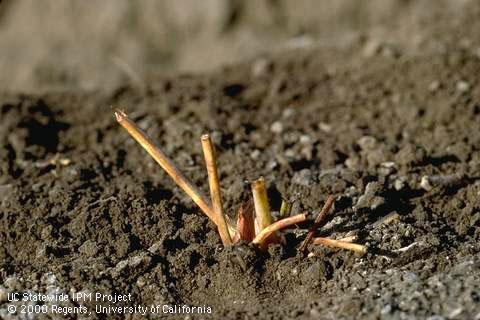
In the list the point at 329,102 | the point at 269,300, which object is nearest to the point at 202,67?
the point at 329,102

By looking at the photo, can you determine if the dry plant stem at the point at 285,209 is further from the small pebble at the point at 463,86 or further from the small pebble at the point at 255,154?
the small pebble at the point at 463,86

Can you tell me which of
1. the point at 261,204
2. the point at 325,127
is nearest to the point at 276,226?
the point at 261,204

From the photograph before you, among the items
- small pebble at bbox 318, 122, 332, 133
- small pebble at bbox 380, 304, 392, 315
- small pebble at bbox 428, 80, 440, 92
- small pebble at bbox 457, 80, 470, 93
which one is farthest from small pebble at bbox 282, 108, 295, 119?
small pebble at bbox 380, 304, 392, 315

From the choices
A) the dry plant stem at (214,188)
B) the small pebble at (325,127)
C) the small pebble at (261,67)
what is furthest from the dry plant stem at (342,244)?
the small pebble at (261,67)

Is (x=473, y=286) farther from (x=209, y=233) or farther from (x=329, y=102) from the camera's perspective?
(x=329, y=102)

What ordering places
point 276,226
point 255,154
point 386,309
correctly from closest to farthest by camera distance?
1. point 386,309
2. point 276,226
3. point 255,154

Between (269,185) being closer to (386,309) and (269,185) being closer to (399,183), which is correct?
(399,183)
